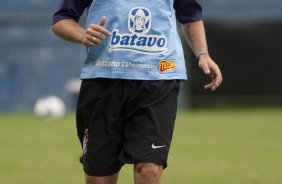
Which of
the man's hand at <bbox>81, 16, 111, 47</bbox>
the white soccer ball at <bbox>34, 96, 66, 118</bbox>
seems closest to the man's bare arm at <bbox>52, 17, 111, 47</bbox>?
the man's hand at <bbox>81, 16, 111, 47</bbox>

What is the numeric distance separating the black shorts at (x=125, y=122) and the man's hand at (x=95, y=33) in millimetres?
438

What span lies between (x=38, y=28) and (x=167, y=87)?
1576cm

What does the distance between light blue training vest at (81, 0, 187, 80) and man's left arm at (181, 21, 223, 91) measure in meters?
0.20

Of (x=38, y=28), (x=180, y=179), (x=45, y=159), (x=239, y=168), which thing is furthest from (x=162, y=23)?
(x=38, y=28)

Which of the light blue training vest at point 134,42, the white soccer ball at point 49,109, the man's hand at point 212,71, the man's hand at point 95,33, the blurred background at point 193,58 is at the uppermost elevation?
the man's hand at point 95,33

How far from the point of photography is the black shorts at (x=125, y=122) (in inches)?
197

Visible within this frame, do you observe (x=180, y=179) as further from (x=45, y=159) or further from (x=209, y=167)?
(x=45, y=159)

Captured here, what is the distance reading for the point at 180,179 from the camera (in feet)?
28.6

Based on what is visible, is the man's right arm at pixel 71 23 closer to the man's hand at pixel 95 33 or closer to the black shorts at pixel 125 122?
the man's hand at pixel 95 33

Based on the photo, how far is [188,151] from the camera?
11500 mm

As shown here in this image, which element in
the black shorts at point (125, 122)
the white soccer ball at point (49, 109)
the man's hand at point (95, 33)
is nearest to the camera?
the man's hand at point (95, 33)

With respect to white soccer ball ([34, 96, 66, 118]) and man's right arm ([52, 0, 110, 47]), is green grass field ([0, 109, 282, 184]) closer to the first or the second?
white soccer ball ([34, 96, 66, 118])

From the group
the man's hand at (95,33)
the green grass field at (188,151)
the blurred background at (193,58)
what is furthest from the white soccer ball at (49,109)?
the man's hand at (95,33)

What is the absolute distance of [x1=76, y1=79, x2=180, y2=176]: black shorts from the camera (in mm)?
5000
